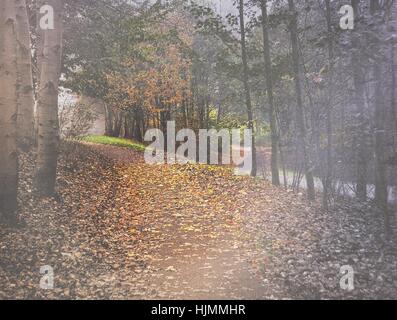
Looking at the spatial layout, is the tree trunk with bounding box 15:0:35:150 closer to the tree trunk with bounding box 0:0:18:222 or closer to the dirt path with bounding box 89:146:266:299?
the tree trunk with bounding box 0:0:18:222

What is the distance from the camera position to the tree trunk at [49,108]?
961 centimetres

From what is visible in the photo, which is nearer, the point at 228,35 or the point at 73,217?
the point at 73,217

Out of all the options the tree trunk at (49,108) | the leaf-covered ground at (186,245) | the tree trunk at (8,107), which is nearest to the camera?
the leaf-covered ground at (186,245)

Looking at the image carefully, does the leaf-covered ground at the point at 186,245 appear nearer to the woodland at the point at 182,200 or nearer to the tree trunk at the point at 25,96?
the woodland at the point at 182,200

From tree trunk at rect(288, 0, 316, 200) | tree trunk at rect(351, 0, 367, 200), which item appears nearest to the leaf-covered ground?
tree trunk at rect(288, 0, 316, 200)

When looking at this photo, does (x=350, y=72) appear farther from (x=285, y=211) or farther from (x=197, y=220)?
(x=197, y=220)

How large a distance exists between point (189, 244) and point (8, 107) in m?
4.68

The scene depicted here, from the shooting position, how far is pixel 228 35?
→ 14.9 m

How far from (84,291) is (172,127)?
68.5 feet

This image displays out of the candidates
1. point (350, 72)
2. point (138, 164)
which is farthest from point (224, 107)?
point (350, 72)

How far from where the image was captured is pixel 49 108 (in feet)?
32.1

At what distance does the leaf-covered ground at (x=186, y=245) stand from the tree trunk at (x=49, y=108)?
1.72 feet

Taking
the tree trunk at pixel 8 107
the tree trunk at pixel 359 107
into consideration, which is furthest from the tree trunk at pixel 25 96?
the tree trunk at pixel 359 107

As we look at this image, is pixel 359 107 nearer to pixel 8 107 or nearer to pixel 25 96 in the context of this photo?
pixel 8 107
